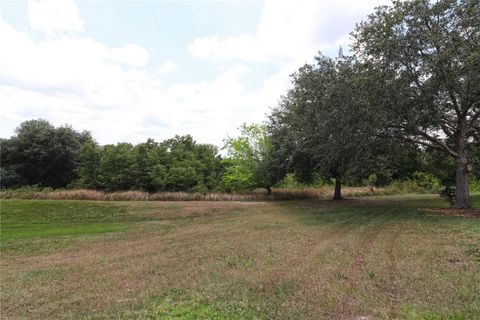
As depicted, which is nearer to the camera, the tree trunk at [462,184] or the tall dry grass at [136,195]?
the tree trunk at [462,184]

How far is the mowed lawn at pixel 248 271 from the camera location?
4781mm

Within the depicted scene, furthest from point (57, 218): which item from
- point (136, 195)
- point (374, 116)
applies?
point (374, 116)

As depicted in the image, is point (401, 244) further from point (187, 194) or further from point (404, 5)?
point (187, 194)

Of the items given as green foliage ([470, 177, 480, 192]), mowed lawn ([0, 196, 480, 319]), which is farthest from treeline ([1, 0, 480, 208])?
green foliage ([470, 177, 480, 192])

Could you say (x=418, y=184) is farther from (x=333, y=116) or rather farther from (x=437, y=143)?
(x=333, y=116)

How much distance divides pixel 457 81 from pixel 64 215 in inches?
712

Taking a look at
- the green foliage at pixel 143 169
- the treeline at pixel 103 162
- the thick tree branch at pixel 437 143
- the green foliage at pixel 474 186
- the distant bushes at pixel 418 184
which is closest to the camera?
the thick tree branch at pixel 437 143

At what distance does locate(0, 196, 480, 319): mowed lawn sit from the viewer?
478 centimetres

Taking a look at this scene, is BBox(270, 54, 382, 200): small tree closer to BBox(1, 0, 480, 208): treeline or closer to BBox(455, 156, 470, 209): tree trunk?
BBox(1, 0, 480, 208): treeline

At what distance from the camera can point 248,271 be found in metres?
6.71

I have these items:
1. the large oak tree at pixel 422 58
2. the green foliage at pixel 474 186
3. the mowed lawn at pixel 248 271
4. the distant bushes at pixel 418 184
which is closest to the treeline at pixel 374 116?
the large oak tree at pixel 422 58

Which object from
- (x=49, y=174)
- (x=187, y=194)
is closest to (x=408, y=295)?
(x=187, y=194)

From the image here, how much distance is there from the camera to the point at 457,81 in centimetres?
1363

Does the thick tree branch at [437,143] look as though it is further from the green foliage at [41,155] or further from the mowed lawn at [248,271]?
the green foliage at [41,155]
